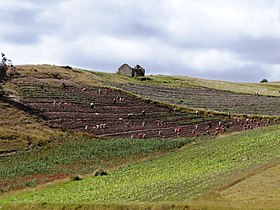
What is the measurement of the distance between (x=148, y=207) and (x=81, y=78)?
74139mm

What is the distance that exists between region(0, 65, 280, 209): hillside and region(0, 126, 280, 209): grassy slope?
12 centimetres

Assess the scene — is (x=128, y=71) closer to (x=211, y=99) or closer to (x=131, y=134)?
(x=211, y=99)

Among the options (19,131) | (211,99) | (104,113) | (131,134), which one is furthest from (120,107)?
(211,99)

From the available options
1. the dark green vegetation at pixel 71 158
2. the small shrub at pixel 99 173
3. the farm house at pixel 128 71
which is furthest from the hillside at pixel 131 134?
the farm house at pixel 128 71

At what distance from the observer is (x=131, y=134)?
72.2 m

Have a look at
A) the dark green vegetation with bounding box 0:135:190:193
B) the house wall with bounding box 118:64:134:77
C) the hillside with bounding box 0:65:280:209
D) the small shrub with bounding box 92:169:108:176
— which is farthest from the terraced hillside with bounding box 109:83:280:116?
the small shrub with bounding box 92:169:108:176

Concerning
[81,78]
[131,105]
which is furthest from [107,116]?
[81,78]

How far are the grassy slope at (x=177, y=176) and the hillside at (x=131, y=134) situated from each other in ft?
0.38

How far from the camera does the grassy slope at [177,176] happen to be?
118 ft

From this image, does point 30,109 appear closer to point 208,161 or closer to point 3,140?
point 3,140

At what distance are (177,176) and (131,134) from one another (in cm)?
2882

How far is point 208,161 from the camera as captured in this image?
1927 inches

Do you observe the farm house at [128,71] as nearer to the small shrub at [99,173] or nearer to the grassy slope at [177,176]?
the grassy slope at [177,176]

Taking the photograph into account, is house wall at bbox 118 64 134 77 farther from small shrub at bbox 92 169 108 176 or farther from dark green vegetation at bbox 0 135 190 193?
small shrub at bbox 92 169 108 176
